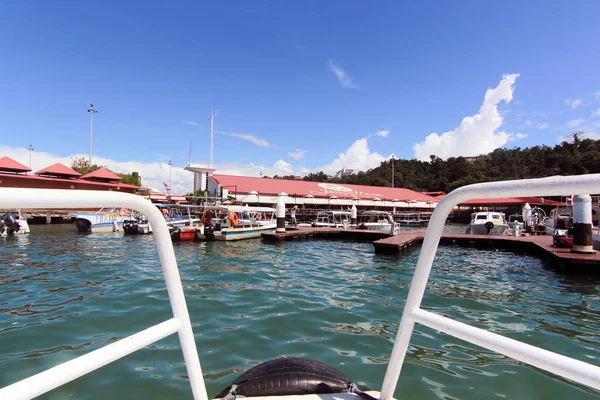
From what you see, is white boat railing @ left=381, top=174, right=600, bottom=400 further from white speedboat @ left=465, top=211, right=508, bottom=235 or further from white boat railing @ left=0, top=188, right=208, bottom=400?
white speedboat @ left=465, top=211, right=508, bottom=235

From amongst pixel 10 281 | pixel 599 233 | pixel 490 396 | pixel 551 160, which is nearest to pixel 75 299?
pixel 10 281

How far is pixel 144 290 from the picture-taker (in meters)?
6.62

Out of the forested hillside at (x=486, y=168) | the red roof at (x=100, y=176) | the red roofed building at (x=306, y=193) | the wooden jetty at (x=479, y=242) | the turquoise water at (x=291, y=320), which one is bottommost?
the turquoise water at (x=291, y=320)

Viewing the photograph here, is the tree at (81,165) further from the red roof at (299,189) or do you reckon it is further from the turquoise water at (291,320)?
the turquoise water at (291,320)

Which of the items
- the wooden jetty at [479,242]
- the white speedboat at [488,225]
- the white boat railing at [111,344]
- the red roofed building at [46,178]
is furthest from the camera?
the red roofed building at [46,178]

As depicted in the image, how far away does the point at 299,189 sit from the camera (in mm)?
41219

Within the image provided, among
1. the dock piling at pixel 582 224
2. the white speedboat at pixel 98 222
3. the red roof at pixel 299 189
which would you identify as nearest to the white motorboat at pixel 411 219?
the red roof at pixel 299 189

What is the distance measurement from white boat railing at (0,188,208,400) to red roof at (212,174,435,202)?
31.1 meters

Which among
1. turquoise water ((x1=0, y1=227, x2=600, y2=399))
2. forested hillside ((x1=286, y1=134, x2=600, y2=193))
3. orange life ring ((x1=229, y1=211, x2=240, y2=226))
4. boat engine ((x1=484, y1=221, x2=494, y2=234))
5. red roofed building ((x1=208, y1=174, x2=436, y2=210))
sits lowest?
turquoise water ((x1=0, y1=227, x2=600, y2=399))

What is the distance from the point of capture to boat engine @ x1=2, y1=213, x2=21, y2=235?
19078mm

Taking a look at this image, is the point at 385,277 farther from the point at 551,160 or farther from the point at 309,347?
the point at 551,160

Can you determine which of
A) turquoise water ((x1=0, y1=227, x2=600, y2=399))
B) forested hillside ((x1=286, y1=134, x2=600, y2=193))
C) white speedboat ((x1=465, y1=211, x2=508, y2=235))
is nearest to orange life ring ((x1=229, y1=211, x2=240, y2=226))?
turquoise water ((x1=0, y1=227, x2=600, y2=399))

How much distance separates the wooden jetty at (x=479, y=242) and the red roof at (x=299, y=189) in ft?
49.0

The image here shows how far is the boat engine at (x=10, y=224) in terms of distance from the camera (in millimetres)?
19078
